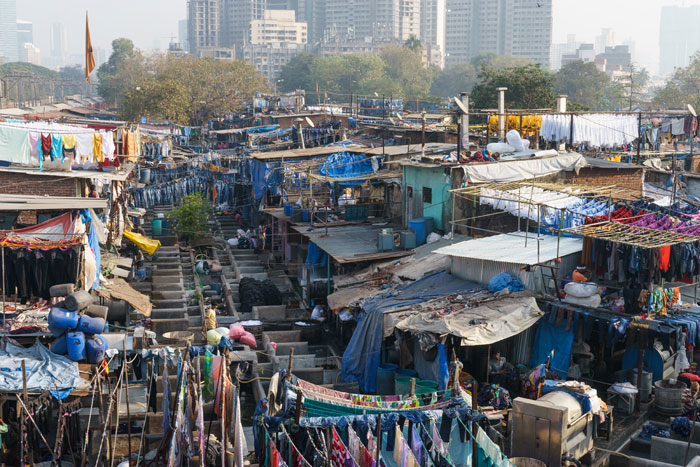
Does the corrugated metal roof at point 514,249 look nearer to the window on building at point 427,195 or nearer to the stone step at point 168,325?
the window on building at point 427,195

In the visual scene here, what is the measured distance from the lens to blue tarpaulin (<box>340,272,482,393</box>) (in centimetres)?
1455

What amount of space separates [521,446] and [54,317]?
775cm

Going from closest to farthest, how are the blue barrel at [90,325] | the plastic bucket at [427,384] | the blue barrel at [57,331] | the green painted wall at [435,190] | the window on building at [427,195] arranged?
the plastic bucket at [427,384], the blue barrel at [57,331], the blue barrel at [90,325], the green painted wall at [435,190], the window on building at [427,195]

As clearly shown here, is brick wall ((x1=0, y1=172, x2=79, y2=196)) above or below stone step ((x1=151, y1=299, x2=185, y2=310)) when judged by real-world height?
above

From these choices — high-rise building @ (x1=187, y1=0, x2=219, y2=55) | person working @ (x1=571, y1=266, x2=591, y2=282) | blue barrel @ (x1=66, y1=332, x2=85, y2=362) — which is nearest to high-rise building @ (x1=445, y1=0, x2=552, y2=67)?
high-rise building @ (x1=187, y1=0, x2=219, y2=55)

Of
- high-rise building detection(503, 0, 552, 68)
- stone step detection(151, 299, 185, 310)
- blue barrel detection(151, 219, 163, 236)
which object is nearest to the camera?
stone step detection(151, 299, 185, 310)

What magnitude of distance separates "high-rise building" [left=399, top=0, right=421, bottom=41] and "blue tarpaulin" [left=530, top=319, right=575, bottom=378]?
157080mm

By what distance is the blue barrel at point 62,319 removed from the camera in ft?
44.5

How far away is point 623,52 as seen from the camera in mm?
164875

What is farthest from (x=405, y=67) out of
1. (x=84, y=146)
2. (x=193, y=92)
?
(x=84, y=146)

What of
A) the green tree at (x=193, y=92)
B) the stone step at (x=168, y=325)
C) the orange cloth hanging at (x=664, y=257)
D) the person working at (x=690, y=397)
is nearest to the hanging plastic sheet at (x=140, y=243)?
the stone step at (x=168, y=325)

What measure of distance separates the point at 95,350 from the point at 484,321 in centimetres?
652

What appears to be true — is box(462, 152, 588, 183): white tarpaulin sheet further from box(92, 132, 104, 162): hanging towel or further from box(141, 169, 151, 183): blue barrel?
box(141, 169, 151, 183): blue barrel

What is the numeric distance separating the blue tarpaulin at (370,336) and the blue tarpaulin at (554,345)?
70.4 inches
